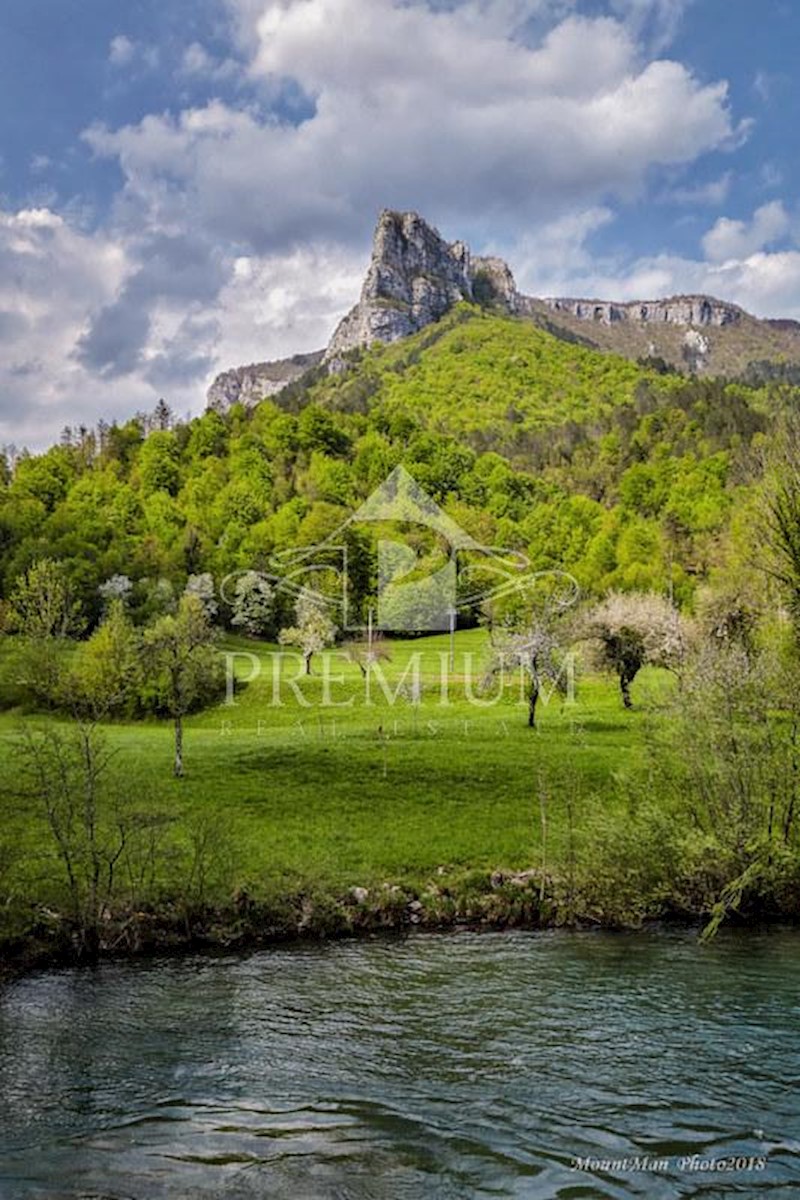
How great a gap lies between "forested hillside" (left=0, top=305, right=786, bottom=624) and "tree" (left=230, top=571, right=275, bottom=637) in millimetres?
9169

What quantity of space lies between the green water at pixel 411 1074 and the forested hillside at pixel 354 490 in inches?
2415

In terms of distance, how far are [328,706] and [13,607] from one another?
3906 cm

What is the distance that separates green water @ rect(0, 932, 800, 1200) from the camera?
12.4m

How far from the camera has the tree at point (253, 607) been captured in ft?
342

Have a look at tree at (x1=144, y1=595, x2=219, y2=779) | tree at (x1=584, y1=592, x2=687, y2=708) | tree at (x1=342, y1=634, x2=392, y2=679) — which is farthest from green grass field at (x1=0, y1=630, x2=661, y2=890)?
tree at (x1=342, y1=634, x2=392, y2=679)

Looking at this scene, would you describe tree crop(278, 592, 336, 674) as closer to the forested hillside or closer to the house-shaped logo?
the house-shaped logo

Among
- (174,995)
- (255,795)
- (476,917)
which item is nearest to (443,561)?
(255,795)

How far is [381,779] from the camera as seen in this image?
133ft

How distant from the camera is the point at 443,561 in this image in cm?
12375

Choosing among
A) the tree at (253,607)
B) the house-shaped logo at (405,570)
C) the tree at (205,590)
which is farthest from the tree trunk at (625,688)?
the tree at (205,590)

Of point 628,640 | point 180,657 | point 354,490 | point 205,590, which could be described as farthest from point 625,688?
point 354,490

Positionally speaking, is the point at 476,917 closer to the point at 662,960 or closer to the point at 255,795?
the point at 662,960

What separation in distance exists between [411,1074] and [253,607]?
8986 cm

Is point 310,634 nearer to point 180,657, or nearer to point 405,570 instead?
point 180,657
